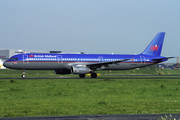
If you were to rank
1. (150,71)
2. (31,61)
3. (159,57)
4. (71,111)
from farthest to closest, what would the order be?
(150,71)
(159,57)
(31,61)
(71,111)

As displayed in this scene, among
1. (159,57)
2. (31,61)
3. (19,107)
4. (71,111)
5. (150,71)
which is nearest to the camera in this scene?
(71,111)

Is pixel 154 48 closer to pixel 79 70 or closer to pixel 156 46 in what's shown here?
pixel 156 46

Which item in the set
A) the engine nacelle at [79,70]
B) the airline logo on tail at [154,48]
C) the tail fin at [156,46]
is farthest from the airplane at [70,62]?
the airline logo on tail at [154,48]

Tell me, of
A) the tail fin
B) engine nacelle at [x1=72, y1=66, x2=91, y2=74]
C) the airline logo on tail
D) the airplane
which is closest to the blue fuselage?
the airplane

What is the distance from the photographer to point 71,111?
41.9 ft

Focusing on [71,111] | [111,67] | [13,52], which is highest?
[13,52]

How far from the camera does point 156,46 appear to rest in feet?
174

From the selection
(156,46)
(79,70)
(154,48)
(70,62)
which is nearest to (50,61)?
(70,62)

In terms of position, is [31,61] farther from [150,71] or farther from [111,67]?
[150,71]

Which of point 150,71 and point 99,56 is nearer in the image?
point 99,56

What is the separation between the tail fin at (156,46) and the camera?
52.7m

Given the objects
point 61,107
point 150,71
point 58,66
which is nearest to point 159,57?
point 58,66

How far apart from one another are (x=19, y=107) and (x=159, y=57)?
41.4 m

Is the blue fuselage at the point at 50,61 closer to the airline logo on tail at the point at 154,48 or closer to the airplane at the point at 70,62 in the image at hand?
the airplane at the point at 70,62
